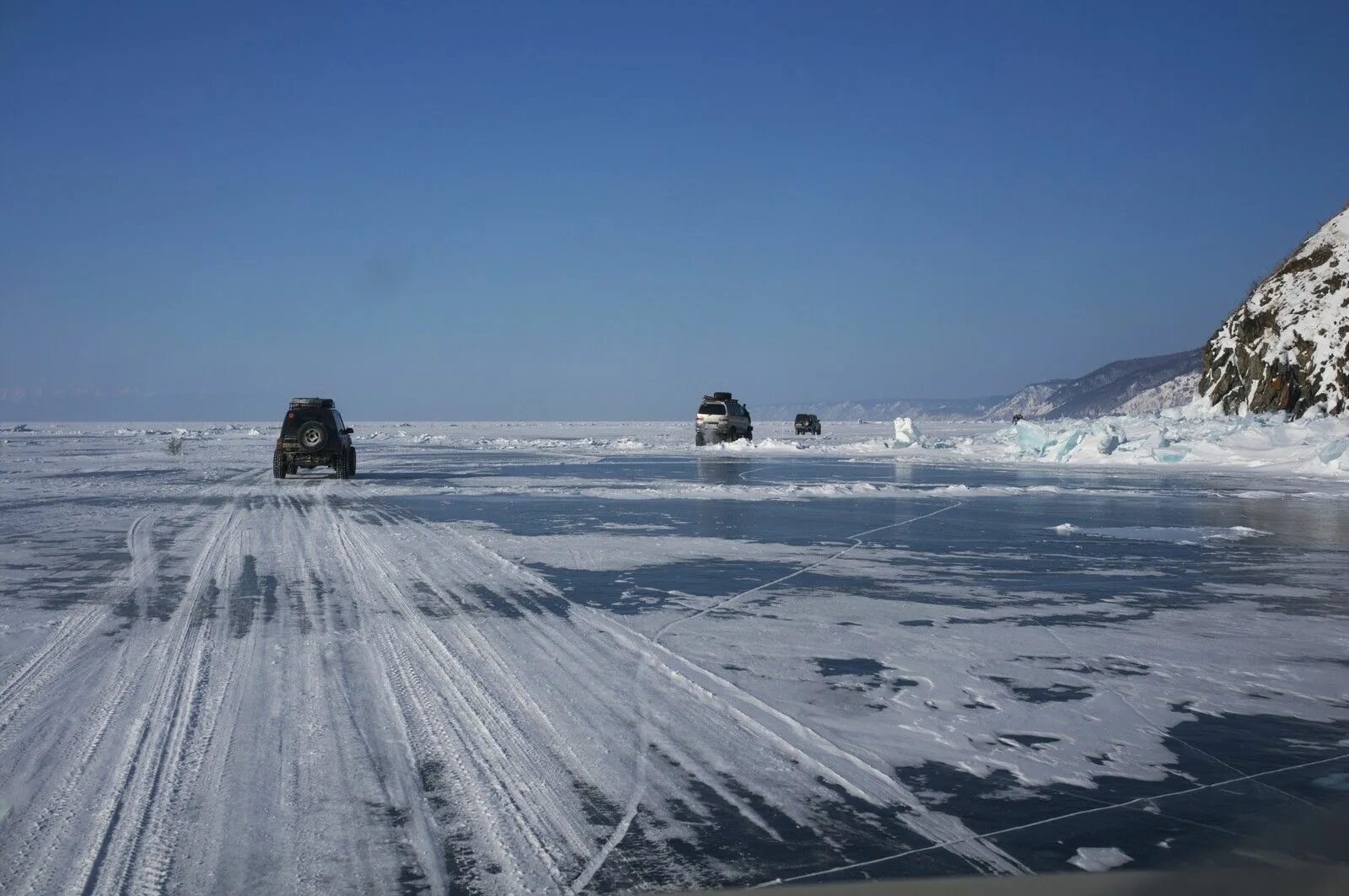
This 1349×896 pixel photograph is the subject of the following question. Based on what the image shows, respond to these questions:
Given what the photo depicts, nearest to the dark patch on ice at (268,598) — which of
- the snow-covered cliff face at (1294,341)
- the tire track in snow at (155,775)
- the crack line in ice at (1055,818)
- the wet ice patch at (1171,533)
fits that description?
the tire track in snow at (155,775)

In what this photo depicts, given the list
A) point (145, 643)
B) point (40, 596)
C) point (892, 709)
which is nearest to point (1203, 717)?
point (892, 709)

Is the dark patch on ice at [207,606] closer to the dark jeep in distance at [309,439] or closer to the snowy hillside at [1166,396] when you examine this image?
the dark jeep in distance at [309,439]

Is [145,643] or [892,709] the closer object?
[892,709]

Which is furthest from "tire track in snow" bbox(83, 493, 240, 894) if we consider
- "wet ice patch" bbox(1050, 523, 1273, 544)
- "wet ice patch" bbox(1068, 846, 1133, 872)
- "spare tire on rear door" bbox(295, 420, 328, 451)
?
"spare tire on rear door" bbox(295, 420, 328, 451)

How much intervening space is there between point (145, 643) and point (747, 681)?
4.59 m

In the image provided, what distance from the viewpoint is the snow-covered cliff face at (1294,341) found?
44.0 meters

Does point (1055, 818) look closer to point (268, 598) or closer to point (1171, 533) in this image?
point (268, 598)

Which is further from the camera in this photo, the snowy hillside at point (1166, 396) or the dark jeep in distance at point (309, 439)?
the snowy hillside at point (1166, 396)

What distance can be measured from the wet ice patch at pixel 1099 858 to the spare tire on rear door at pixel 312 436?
25649mm

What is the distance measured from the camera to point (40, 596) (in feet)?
32.8

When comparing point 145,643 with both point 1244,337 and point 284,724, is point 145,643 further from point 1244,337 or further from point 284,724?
point 1244,337

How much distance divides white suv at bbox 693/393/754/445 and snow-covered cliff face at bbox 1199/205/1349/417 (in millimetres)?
23171

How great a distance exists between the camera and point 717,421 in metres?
51.8

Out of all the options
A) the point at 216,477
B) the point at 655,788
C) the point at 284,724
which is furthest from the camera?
the point at 216,477
